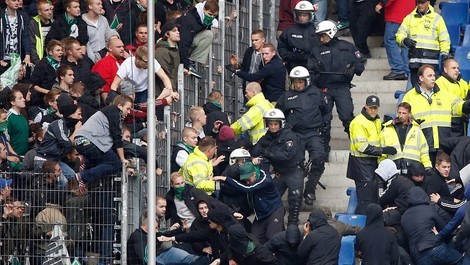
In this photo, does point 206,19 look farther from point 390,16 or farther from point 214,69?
point 390,16

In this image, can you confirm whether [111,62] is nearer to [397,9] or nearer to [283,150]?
[283,150]

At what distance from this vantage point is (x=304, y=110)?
3159cm

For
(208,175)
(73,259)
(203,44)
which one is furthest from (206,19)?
(73,259)

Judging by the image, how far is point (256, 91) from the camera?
3203cm

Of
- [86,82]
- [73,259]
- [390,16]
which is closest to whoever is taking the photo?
[73,259]

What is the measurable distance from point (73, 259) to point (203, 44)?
4.79 meters

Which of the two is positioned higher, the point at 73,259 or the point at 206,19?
the point at 206,19

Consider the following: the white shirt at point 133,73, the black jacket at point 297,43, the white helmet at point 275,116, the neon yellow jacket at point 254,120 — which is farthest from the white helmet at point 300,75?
the white shirt at point 133,73

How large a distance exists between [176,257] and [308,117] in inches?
123

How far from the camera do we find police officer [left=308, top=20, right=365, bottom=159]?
106 ft

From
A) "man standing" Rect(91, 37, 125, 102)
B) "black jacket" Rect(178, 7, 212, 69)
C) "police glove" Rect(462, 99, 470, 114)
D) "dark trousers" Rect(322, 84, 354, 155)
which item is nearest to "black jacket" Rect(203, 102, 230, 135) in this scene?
"black jacket" Rect(178, 7, 212, 69)

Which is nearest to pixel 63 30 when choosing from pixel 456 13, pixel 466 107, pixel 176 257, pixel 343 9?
pixel 176 257

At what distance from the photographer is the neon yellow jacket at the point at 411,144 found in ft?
101

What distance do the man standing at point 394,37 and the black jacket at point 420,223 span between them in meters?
4.70
